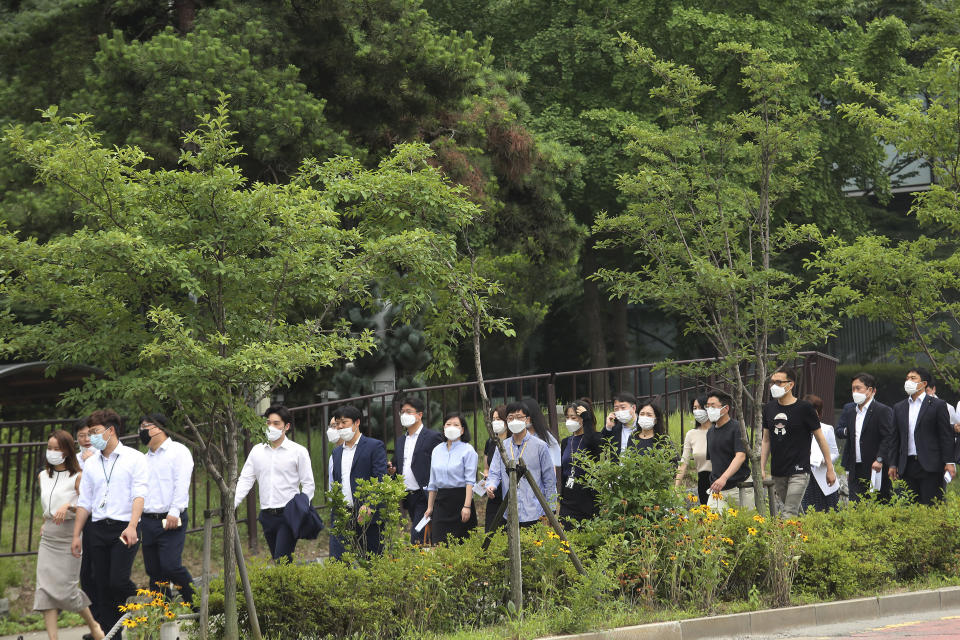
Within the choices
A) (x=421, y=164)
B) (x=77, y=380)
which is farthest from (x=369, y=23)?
(x=421, y=164)

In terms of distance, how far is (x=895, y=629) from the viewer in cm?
855

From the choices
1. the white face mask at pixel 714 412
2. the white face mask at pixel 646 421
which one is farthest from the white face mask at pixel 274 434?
the white face mask at pixel 714 412

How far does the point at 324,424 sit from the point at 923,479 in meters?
7.06

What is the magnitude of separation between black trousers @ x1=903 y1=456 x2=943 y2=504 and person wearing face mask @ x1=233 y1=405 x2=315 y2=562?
20.9 ft

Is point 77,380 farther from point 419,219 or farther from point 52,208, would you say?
point 419,219

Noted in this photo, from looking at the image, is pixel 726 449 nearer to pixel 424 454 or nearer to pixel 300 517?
pixel 424 454

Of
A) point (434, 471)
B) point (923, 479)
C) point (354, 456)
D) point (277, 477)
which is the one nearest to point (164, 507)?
point (277, 477)

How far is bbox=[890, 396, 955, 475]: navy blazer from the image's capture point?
38.8 ft

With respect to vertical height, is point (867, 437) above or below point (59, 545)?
above

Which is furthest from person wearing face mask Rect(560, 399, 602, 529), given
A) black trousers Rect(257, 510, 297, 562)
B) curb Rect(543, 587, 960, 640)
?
black trousers Rect(257, 510, 297, 562)

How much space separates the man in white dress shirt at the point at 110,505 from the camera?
30.4 ft

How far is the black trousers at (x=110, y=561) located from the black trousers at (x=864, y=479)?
7.53 metres

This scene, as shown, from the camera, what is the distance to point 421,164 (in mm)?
9125

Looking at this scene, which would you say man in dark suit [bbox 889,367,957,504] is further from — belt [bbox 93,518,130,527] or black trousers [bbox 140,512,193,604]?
belt [bbox 93,518,130,527]
